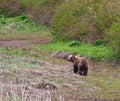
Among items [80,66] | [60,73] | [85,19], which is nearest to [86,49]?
[85,19]

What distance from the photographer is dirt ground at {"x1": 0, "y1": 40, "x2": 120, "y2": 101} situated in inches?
476

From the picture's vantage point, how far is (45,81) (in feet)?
44.8

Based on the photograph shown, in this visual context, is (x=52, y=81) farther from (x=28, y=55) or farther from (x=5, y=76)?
(x=28, y=55)

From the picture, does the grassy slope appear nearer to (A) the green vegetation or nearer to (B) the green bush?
(B) the green bush

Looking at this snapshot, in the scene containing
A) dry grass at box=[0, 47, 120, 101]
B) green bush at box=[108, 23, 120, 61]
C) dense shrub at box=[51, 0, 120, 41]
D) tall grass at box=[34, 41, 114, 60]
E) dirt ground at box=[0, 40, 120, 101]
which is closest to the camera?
dirt ground at box=[0, 40, 120, 101]

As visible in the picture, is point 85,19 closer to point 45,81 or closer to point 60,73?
point 60,73

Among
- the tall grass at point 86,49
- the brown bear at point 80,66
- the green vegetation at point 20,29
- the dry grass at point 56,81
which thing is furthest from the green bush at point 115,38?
the green vegetation at point 20,29

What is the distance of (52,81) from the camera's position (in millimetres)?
13922

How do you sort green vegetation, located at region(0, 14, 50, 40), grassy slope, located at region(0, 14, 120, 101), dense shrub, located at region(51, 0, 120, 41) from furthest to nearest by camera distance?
green vegetation, located at region(0, 14, 50, 40)
dense shrub, located at region(51, 0, 120, 41)
grassy slope, located at region(0, 14, 120, 101)

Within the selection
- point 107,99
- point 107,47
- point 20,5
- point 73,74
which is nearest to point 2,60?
point 73,74

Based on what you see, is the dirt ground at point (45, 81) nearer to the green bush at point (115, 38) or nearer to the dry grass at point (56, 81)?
the dry grass at point (56, 81)

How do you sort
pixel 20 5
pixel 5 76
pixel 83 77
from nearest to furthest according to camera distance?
pixel 5 76, pixel 83 77, pixel 20 5

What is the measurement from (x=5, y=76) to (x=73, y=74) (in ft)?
8.28

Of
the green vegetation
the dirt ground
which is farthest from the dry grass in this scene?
the green vegetation
